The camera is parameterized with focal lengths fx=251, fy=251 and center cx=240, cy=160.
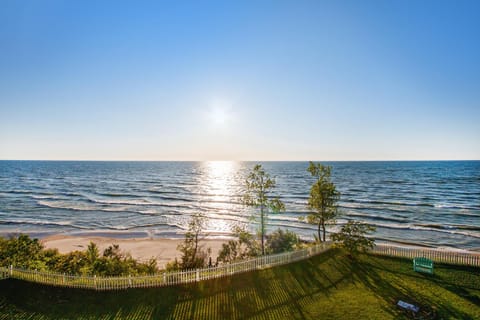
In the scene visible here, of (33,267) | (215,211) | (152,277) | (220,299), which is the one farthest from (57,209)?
(220,299)

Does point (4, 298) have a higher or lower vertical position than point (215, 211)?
higher

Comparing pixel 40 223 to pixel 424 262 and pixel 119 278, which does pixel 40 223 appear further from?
pixel 424 262

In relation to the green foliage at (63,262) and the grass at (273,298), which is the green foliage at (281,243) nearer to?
the grass at (273,298)

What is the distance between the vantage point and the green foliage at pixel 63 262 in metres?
13.6

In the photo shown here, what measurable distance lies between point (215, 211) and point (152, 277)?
33.3 m

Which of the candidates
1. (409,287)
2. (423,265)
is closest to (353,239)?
(423,265)

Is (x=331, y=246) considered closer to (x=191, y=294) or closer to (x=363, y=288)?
(x=363, y=288)

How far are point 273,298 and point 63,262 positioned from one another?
39.8 feet

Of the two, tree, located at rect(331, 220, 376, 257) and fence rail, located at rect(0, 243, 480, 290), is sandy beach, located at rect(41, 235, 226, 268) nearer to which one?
fence rail, located at rect(0, 243, 480, 290)

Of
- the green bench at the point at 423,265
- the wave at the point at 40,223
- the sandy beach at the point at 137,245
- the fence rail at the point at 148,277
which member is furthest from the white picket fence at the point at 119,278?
the wave at the point at 40,223

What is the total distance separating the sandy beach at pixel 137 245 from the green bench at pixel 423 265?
1558 centimetres

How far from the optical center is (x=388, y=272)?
573 inches

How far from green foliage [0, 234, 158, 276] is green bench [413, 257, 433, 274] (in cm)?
1529

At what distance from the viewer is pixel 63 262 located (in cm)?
1456
